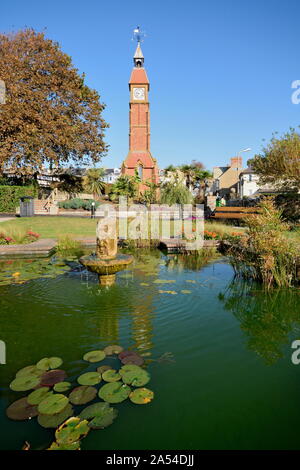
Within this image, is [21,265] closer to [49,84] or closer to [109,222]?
[109,222]

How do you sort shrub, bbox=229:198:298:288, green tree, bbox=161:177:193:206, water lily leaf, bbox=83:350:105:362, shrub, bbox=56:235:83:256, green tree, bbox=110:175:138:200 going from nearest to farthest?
water lily leaf, bbox=83:350:105:362 < shrub, bbox=229:198:298:288 < shrub, bbox=56:235:83:256 < green tree, bbox=161:177:193:206 < green tree, bbox=110:175:138:200

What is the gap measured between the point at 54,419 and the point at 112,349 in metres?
1.44

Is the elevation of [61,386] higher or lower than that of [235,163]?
lower

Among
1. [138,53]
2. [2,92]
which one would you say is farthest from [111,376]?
[138,53]

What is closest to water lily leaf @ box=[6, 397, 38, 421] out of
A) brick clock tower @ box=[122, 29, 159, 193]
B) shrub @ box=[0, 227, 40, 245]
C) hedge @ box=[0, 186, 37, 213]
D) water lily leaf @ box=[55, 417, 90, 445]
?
Answer: water lily leaf @ box=[55, 417, 90, 445]

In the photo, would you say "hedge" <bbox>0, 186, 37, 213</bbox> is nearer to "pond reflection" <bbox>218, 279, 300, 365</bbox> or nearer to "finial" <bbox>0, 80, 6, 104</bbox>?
"finial" <bbox>0, 80, 6, 104</bbox>

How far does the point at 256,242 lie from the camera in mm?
7117

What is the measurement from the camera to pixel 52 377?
3.31 m

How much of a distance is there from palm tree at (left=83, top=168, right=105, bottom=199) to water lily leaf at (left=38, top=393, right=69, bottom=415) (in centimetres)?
4519

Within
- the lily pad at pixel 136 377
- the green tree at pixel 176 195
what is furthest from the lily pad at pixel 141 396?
the green tree at pixel 176 195

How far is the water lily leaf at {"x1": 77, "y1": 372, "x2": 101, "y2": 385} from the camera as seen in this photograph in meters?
3.23

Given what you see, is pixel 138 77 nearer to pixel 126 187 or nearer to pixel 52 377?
pixel 126 187
